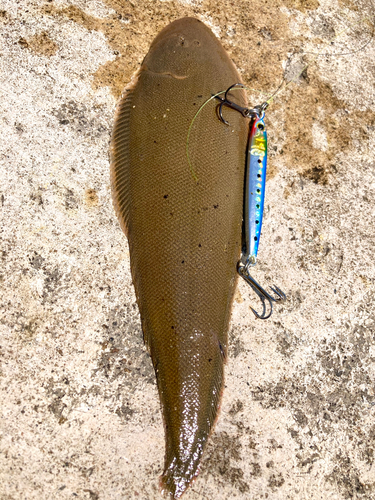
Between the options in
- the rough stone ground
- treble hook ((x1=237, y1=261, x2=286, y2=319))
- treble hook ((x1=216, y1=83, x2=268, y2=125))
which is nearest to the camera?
the rough stone ground

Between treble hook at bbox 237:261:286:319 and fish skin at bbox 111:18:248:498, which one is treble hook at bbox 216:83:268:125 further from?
treble hook at bbox 237:261:286:319

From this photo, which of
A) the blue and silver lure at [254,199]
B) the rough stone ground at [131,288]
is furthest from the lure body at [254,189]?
the rough stone ground at [131,288]

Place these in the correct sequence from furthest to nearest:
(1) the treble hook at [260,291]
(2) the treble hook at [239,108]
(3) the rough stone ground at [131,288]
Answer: (2) the treble hook at [239,108] → (1) the treble hook at [260,291] → (3) the rough stone ground at [131,288]

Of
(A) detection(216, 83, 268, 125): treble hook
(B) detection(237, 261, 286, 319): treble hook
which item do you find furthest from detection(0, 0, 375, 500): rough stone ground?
(A) detection(216, 83, 268, 125): treble hook

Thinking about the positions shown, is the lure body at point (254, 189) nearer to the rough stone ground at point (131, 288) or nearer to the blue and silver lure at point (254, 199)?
the blue and silver lure at point (254, 199)

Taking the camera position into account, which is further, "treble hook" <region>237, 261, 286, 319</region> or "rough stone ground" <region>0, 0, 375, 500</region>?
"treble hook" <region>237, 261, 286, 319</region>

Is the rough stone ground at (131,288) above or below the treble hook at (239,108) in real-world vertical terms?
below
